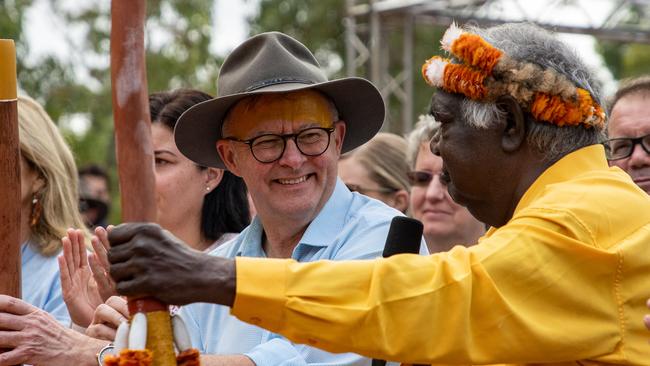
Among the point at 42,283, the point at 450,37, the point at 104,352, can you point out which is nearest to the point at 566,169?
the point at 450,37

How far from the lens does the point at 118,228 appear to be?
2.77 meters

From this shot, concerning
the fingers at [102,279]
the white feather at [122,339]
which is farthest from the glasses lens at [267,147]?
the white feather at [122,339]

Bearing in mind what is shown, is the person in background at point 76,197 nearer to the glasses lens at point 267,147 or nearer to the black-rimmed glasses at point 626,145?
the glasses lens at point 267,147

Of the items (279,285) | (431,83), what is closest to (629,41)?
(431,83)

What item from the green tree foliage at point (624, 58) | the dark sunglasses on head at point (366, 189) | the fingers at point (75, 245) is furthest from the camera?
the green tree foliage at point (624, 58)

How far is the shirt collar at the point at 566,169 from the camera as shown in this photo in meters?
3.34

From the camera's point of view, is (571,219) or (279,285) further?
(571,219)

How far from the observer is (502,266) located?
2930 mm

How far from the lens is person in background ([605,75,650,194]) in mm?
5156

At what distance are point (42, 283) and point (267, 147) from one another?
1.90 m

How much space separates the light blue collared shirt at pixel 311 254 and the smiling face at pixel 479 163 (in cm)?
53

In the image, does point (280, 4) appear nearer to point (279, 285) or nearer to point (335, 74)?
point (335, 74)

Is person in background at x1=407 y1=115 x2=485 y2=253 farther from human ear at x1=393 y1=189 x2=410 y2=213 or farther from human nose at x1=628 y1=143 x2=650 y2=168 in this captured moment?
human nose at x1=628 y1=143 x2=650 y2=168

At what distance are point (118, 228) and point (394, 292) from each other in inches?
26.7
